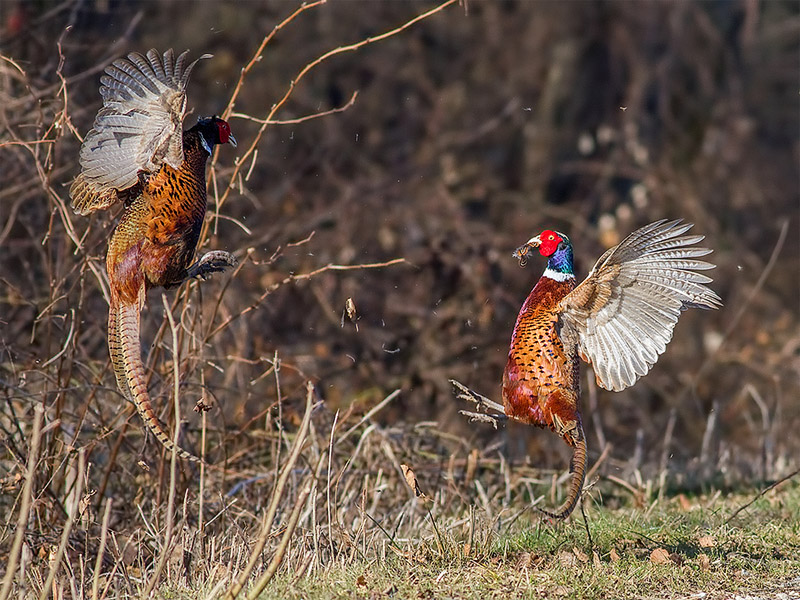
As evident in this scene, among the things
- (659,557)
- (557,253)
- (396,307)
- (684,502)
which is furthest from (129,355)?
(396,307)

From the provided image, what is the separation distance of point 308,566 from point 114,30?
5149 millimetres

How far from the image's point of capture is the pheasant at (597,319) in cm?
374

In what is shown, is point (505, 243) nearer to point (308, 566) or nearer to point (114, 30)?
point (114, 30)

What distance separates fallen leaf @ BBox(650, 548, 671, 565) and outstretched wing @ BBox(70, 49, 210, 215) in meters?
2.11

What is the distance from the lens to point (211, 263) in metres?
3.68

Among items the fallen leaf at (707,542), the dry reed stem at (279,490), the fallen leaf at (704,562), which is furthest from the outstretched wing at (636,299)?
the dry reed stem at (279,490)

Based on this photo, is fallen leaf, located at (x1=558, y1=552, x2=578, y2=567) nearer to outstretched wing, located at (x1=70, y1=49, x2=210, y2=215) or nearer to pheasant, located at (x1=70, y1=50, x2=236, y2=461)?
pheasant, located at (x1=70, y1=50, x2=236, y2=461)

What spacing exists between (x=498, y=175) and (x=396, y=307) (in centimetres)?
391

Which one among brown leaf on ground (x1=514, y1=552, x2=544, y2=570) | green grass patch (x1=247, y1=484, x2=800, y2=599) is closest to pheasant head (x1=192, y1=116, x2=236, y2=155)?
green grass patch (x1=247, y1=484, x2=800, y2=599)

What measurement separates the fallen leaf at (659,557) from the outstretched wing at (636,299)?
68 centimetres

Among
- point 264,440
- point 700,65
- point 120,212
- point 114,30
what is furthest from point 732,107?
point 120,212

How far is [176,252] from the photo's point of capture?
11.7 feet

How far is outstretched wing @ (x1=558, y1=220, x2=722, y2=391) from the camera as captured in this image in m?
3.73

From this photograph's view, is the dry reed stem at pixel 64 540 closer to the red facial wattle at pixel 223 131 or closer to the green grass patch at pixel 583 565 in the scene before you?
the green grass patch at pixel 583 565
